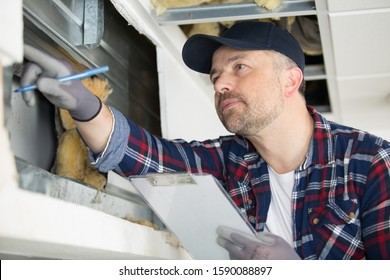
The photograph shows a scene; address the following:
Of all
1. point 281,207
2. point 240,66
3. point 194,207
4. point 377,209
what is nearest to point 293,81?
point 240,66

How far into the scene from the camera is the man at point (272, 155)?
1492mm

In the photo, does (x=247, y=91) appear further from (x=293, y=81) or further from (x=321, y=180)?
(x=321, y=180)

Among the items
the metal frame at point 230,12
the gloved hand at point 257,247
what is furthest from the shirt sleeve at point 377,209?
the metal frame at point 230,12

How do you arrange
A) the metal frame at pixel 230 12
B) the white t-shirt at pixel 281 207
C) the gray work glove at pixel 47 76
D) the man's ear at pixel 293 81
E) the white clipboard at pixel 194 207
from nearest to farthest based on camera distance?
the gray work glove at pixel 47 76, the white clipboard at pixel 194 207, the white t-shirt at pixel 281 207, the man's ear at pixel 293 81, the metal frame at pixel 230 12

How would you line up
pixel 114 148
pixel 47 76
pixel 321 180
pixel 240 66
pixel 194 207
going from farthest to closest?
1. pixel 240 66
2. pixel 321 180
3. pixel 114 148
4. pixel 194 207
5. pixel 47 76

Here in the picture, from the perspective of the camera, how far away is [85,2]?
5.56 ft

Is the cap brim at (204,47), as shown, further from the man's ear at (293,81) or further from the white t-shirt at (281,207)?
the white t-shirt at (281,207)

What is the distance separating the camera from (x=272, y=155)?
5.87 feet

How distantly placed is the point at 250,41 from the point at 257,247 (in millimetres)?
676

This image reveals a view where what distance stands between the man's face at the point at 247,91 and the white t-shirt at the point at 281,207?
17 cm

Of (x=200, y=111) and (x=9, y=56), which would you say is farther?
(x=200, y=111)
